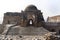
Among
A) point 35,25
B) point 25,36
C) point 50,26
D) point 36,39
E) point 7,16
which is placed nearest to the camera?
point 36,39

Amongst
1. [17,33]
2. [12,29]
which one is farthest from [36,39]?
[12,29]

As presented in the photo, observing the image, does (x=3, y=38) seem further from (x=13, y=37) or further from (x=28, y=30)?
(x=28, y=30)

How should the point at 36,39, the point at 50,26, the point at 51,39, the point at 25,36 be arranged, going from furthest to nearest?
the point at 50,26 < the point at 25,36 < the point at 36,39 < the point at 51,39

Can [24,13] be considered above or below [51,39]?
above

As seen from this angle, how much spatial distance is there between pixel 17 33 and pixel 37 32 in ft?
8.98

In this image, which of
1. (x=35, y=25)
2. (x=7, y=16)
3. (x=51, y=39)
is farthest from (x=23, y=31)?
(x=7, y=16)

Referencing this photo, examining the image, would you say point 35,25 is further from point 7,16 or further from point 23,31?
point 7,16

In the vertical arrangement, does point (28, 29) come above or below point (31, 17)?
below

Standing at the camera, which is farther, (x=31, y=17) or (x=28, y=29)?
(x=31, y=17)

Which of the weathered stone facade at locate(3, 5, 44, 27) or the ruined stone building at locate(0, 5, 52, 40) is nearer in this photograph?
the ruined stone building at locate(0, 5, 52, 40)

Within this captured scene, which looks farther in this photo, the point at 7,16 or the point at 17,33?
the point at 7,16

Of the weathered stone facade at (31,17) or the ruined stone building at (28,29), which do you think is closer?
the ruined stone building at (28,29)

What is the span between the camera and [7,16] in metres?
44.8

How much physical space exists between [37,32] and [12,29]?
3930 millimetres
